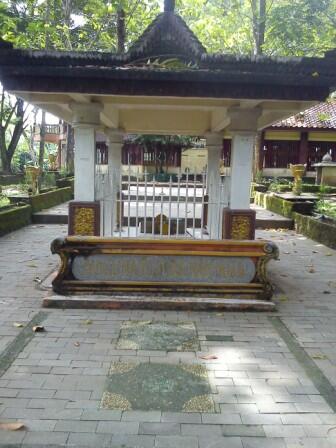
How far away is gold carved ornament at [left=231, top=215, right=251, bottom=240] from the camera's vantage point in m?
6.63

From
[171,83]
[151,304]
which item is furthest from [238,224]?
[171,83]

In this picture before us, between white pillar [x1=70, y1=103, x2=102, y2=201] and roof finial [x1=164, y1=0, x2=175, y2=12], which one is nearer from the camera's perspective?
white pillar [x1=70, y1=103, x2=102, y2=201]

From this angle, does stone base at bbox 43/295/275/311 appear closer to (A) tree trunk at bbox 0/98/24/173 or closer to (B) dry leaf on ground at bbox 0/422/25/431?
(B) dry leaf on ground at bbox 0/422/25/431

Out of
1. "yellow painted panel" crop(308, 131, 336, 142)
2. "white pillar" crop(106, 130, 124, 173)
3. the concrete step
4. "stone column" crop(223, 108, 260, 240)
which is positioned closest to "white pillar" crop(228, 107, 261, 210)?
"stone column" crop(223, 108, 260, 240)

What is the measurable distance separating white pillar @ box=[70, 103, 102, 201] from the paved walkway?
5.68ft

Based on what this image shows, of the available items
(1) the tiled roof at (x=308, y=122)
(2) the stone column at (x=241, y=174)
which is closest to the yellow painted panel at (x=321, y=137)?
(1) the tiled roof at (x=308, y=122)

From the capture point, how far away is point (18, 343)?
4438mm

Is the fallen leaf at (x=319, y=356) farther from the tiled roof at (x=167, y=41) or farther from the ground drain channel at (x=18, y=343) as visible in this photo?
the tiled roof at (x=167, y=41)

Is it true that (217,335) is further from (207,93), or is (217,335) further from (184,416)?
(207,93)

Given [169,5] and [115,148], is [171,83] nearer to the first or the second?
[169,5]

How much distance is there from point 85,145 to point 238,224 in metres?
2.59

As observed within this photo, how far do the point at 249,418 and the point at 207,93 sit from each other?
403 cm

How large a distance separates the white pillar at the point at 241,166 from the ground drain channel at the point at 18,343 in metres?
3.27

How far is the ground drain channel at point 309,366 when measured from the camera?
3.54m
